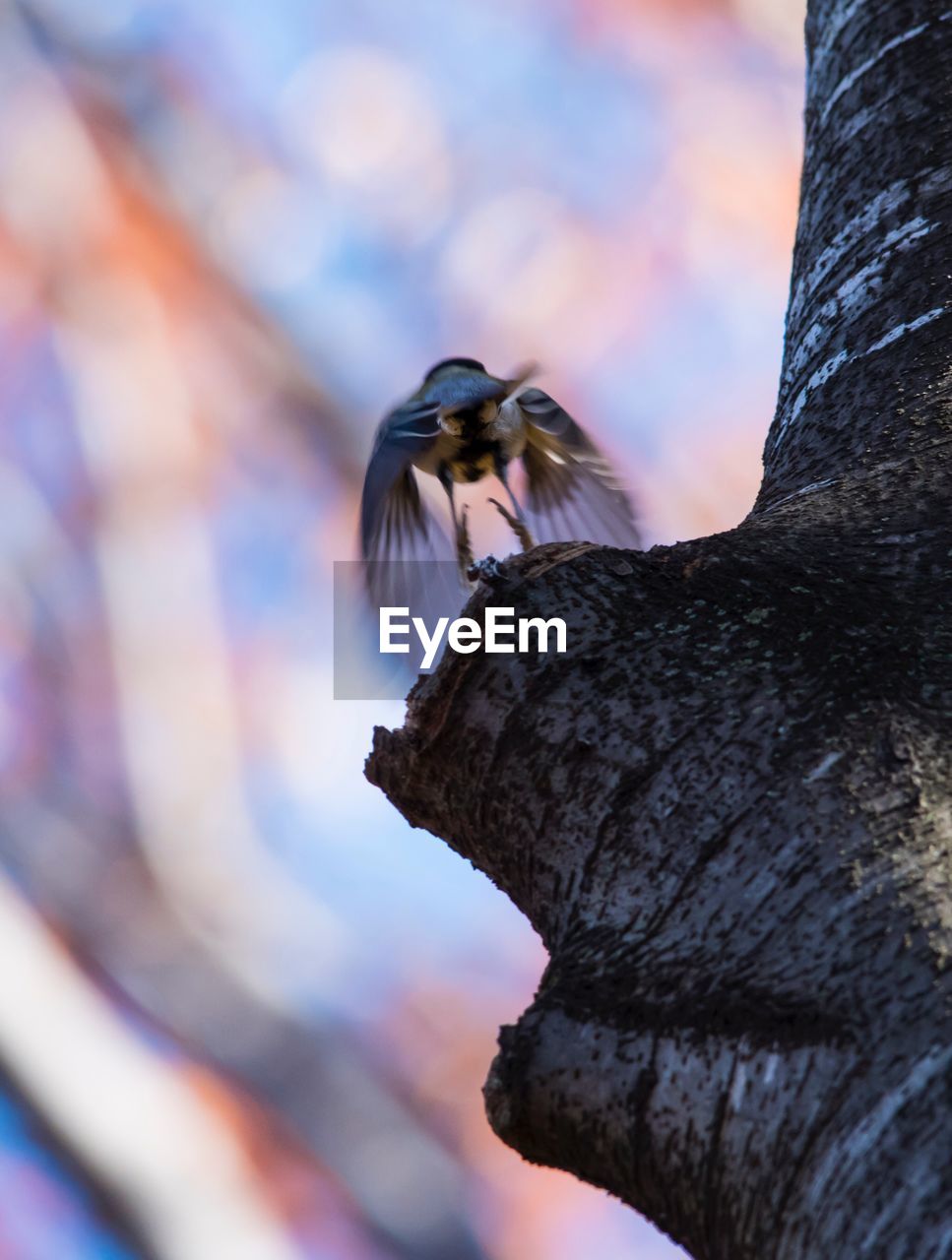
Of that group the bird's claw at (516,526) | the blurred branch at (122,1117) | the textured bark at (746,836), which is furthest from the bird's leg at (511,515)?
the blurred branch at (122,1117)

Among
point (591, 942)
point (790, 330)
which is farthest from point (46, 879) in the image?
point (591, 942)

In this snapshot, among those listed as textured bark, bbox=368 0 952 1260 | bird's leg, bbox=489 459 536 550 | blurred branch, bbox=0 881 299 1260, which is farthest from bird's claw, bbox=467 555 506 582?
blurred branch, bbox=0 881 299 1260

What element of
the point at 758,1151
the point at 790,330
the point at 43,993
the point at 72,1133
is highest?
the point at 790,330

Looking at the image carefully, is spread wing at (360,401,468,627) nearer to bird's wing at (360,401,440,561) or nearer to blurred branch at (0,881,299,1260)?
bird's wing at (360,401,440,561)

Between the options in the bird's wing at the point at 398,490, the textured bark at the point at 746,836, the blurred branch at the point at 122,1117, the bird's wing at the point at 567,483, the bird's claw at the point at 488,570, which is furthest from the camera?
the blurred branch at the point at 122,1117

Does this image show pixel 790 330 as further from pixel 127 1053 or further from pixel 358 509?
pixel 127 1053

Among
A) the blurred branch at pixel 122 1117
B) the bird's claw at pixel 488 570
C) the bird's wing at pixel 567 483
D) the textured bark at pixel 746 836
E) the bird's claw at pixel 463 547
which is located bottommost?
the blurred branch at pixel 122 1117

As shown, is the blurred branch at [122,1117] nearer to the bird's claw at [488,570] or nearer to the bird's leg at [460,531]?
the bird's leg at [460,531]

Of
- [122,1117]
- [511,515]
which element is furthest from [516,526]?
[122,1117]
